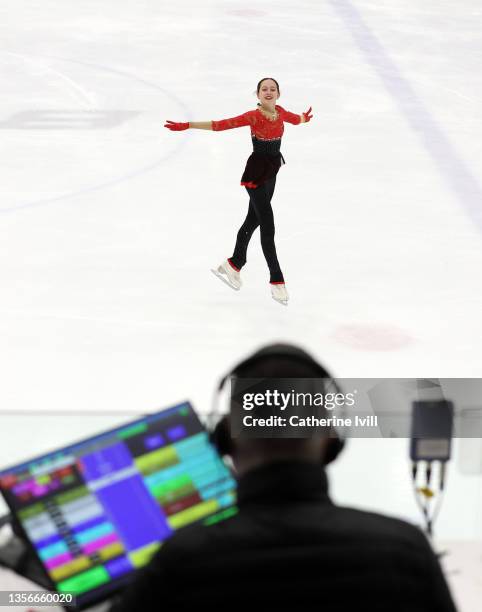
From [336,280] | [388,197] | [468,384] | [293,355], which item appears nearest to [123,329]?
[336,280]

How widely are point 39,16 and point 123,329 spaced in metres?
8.23

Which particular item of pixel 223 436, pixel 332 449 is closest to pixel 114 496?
pixel 223 436

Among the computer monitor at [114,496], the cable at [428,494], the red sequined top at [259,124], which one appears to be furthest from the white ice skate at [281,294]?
the computer monitor at [114,496]

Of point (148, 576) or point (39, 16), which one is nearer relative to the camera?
point (148, 576)

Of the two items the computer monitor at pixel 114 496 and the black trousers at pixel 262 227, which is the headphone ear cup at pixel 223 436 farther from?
the black trousers at pixel 262 227

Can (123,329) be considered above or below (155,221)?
below

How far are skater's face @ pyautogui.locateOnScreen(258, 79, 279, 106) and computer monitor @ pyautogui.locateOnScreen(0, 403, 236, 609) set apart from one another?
12.5 feet

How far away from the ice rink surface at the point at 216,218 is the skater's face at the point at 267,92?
3.90 feet

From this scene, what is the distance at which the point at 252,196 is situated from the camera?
6.22 metres

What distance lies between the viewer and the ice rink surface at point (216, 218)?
549cm

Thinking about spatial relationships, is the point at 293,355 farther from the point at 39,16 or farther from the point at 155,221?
the point at 39,16

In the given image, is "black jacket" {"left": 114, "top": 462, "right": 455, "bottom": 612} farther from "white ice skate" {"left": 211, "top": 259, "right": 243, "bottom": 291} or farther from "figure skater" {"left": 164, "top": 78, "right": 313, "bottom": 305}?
"white ice skate" {"left": 211, "top": 259, "right": 243, "bottom": 291}

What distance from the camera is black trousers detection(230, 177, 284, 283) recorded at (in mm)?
6188

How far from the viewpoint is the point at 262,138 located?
234 inches
